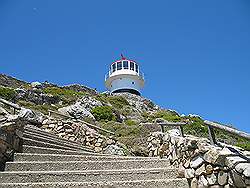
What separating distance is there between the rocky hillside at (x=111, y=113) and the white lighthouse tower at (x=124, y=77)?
2510mm

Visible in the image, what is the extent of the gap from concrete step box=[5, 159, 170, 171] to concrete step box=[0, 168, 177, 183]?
0.37 metres

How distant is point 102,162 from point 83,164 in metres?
0.39

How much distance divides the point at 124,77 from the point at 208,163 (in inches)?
1358

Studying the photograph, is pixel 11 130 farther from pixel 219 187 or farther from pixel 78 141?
pixel 78 141

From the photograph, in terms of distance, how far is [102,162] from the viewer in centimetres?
607

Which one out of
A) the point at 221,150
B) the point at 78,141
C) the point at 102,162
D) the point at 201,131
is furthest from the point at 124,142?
the point at 221,150

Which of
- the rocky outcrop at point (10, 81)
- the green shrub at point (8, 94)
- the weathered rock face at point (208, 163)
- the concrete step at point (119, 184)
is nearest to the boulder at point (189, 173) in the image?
the weathered rock face at point (208, 163)

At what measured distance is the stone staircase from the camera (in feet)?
16.6

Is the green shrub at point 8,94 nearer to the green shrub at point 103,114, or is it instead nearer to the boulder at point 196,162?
the green shrub at point 103,114

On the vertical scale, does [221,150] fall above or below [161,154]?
below

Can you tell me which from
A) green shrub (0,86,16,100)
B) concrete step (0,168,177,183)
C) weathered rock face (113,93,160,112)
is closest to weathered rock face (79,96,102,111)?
green shrub (0,86,16,100)

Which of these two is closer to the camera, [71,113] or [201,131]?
[201,131]

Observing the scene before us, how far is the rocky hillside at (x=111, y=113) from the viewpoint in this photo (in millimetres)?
12672

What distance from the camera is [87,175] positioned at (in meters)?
5.40
